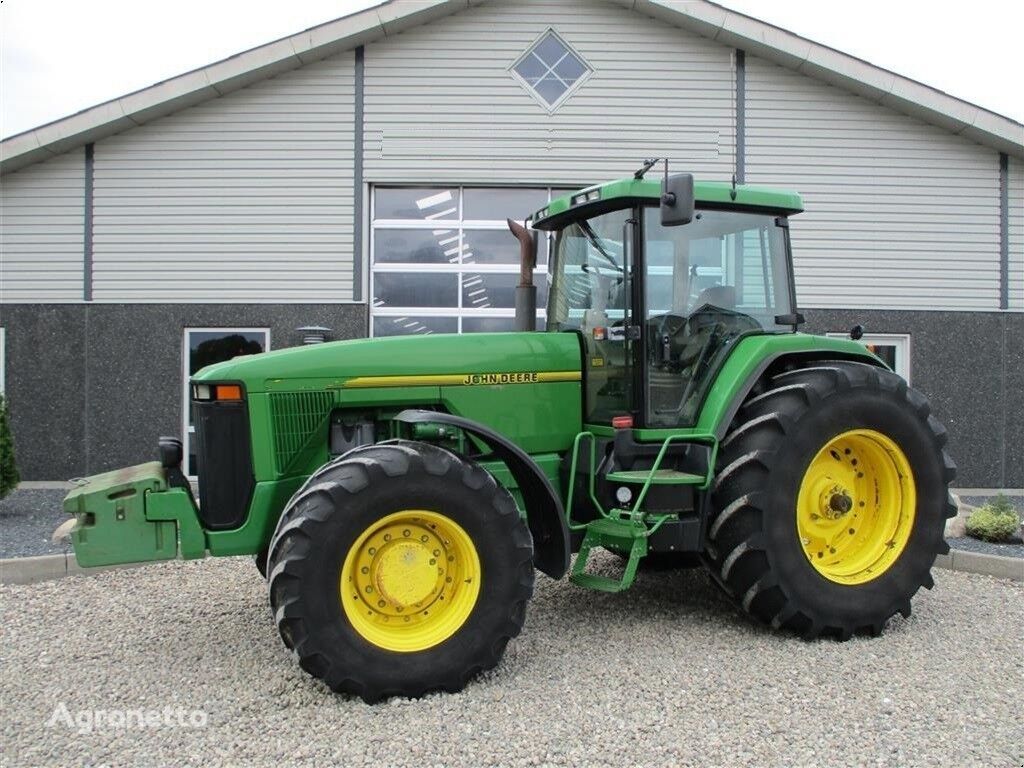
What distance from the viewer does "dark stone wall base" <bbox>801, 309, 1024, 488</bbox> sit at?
9953 mm

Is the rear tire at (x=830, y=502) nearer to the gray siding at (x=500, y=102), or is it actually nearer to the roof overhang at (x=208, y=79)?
the gray siding at (x=500, y=102)

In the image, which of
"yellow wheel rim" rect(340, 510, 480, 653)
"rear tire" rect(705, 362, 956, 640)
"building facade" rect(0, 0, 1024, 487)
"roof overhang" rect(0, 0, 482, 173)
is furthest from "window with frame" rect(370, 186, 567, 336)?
"yellow wheel rim" rect(340, 510, 480, 653)

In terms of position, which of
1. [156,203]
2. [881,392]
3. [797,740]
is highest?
[156,203]

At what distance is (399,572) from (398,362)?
1136 mm

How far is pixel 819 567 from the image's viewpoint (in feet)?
15.7

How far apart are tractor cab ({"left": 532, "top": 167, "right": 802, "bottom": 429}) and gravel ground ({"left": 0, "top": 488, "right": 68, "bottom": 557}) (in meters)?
4.47

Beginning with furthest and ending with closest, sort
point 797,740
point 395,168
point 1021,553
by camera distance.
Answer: point 395,168, point 1021,553, point 797,740

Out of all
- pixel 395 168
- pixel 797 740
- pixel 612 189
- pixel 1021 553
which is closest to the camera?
pixel 797 740

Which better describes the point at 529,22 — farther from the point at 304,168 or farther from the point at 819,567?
the point at 819,567

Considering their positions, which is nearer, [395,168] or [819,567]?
[819,567]

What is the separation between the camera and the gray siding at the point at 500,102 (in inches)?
386

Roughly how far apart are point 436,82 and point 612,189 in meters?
5.82

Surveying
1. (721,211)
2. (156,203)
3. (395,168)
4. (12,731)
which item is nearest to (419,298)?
(395,168)

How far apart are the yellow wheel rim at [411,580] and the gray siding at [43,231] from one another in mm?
7587
